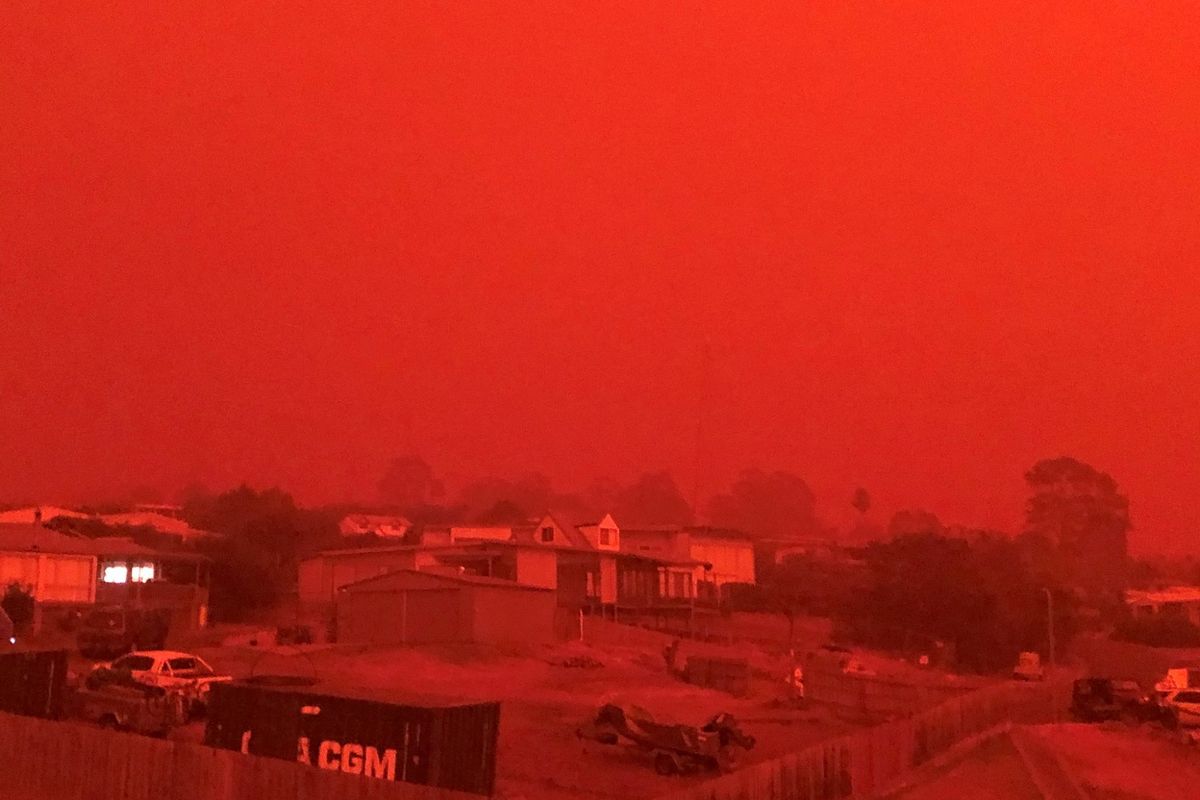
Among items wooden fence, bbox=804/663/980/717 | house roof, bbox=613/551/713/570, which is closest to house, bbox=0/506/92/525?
house roof, bbox=613/551/713/570

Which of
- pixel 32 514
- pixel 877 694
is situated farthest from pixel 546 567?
pixel 32 514

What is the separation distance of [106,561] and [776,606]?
44.3m

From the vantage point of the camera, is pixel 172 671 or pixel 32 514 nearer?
pixel 172 671

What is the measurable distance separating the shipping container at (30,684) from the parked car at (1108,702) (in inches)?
1210

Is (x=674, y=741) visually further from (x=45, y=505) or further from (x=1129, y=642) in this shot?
(x=45, y=505)

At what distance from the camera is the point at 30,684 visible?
89.7 feet

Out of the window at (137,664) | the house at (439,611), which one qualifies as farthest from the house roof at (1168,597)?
the window at (137,664)

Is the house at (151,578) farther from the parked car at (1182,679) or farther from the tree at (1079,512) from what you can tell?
the tree at (1079,512)

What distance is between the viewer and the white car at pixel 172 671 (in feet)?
101

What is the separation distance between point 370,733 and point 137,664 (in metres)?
14.7

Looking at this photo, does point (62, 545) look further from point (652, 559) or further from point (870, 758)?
point (870, 758)

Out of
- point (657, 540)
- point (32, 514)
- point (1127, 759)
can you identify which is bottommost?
point (1127, 759)

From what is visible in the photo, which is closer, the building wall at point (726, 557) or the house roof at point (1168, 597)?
the house roof at point (1168, 597)

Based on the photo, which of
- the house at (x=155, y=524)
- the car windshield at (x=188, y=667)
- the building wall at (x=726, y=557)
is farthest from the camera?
the building wall at (x=726, y=557)
